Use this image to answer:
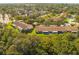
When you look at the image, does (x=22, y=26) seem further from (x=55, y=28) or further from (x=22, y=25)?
(x=55, y=28)

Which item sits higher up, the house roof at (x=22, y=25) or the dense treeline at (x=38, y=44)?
the house roof at (x=22, y=25)

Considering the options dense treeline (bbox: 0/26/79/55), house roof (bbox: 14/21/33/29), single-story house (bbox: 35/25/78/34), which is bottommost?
dense treeline (bbox: 0/26/79/55)

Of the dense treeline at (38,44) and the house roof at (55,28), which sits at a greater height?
the house roof at (55,28)

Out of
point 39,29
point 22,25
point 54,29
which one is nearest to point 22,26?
point 22,25

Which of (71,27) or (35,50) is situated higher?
(71,27)

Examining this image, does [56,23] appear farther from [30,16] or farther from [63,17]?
[30,16]

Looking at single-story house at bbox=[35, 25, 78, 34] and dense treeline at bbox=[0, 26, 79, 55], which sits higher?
single-story house at bbox=[35, 25, 78, 34]

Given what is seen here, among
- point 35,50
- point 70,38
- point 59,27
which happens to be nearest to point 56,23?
point 59,27

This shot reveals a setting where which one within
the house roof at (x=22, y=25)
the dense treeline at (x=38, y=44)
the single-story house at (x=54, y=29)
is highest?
the house roof at (x=22, y=25)
